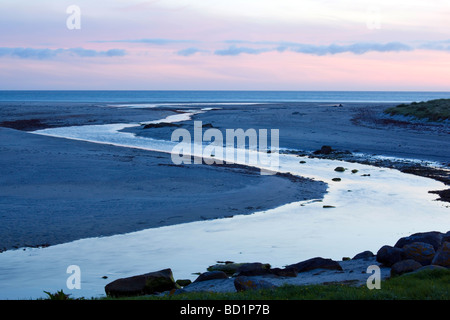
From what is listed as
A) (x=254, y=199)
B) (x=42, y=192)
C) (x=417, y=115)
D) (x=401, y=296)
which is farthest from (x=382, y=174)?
(x=417, y=115)

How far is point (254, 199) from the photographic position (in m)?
19.5

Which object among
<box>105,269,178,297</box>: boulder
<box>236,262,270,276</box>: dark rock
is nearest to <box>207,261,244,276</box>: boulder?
<box>236,262,270,276</box>: dark rock

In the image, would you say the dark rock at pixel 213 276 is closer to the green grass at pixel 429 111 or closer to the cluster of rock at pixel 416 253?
the cluster of rock at pixel 416 253

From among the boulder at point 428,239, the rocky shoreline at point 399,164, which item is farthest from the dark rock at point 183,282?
the rocky shoreline at point 399,164

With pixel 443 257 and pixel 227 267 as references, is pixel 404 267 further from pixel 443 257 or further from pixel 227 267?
pixel 227 267

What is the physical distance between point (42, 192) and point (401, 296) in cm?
1457

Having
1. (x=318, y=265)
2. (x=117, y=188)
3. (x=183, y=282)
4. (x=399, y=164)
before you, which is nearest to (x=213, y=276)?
(x=183, y=282)

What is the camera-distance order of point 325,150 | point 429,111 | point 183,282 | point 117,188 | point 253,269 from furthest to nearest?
point 429,111, point 325,150, point 117,188, point 253,269, point 183,282

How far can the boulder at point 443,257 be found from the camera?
10.1 meters

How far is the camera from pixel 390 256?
36.8ft

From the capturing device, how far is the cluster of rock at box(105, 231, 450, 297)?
9734 mm

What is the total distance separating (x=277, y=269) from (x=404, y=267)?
2469mm

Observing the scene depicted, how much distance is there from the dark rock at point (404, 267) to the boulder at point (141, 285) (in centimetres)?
419

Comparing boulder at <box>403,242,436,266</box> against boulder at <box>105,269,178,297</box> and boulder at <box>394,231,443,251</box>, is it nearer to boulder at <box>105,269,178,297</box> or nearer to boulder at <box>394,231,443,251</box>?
boulder at <box>394,231,443,251</box>
